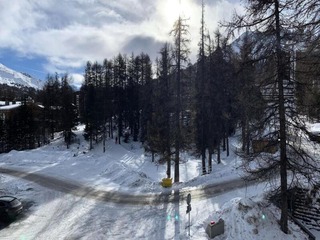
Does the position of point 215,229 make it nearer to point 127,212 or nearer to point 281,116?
point 281,116

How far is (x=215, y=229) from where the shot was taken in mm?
14852

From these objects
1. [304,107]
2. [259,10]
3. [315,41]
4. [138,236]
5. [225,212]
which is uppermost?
[259,10]

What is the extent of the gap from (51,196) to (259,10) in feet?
62.2

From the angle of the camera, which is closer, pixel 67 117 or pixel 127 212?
pixel 127 212

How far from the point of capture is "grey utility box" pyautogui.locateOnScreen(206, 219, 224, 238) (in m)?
14.8

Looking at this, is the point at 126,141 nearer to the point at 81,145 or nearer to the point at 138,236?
the point at 81,145

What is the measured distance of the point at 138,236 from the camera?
15.8m

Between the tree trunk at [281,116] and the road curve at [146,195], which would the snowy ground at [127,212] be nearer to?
the road curve at [146,195]

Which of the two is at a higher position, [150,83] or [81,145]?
[150,83]

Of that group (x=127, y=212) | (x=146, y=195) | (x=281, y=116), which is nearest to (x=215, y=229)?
(x=281, y=116)

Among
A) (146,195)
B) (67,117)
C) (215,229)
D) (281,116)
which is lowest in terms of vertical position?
(146,195)

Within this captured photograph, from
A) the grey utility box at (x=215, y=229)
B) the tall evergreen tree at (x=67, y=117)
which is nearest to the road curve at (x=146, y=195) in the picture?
the grey utility box at (x=215, y=229)


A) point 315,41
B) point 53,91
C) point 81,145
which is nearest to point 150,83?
point 81,145

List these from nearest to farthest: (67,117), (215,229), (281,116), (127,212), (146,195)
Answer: (281,116) < (215,229) < (127,212) < (146,195) < (67,117)
